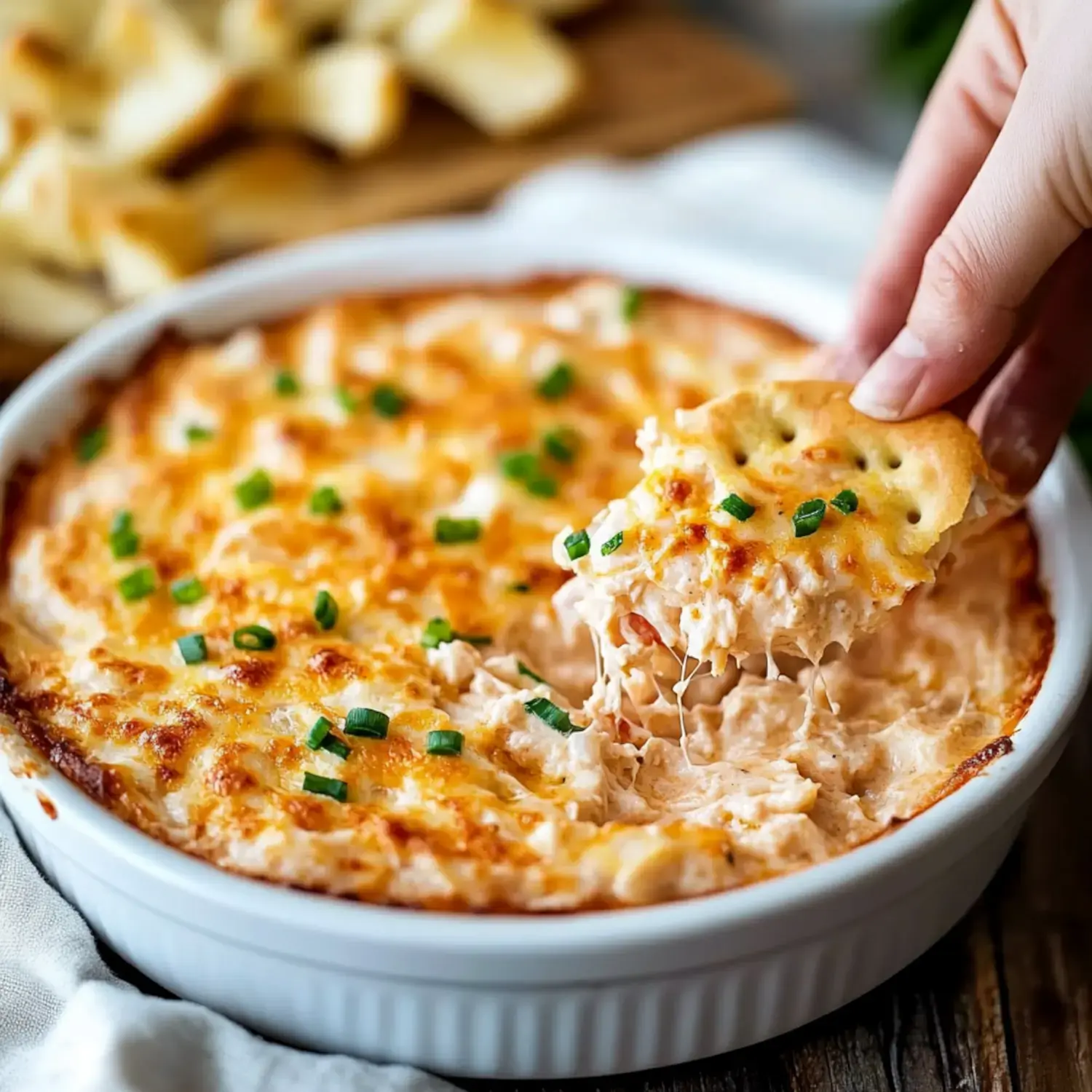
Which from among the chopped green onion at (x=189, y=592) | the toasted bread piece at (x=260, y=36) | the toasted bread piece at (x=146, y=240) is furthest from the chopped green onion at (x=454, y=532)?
the toasted bread piece at (x=260, y=36)

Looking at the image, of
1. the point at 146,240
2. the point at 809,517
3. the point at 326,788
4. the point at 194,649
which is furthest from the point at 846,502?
the point at 146,240

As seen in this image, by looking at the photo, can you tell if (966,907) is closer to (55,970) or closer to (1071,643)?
(1071,643)

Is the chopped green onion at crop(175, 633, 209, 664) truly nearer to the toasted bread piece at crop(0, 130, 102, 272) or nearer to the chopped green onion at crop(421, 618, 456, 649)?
the chopped green onion at crop(421, 618, 456, 649)

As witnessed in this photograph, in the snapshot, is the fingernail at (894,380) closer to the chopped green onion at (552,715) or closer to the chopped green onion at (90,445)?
the chopped green onion at (552,715)

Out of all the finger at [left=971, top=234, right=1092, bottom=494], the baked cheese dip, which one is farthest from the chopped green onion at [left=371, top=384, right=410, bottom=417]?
the finger at [left=971, top=234, right=1092, bottom=494]

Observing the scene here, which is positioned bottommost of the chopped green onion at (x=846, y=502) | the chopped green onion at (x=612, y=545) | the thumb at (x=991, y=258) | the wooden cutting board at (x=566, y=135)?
the wooden cutting board at (x=566, y=135)
